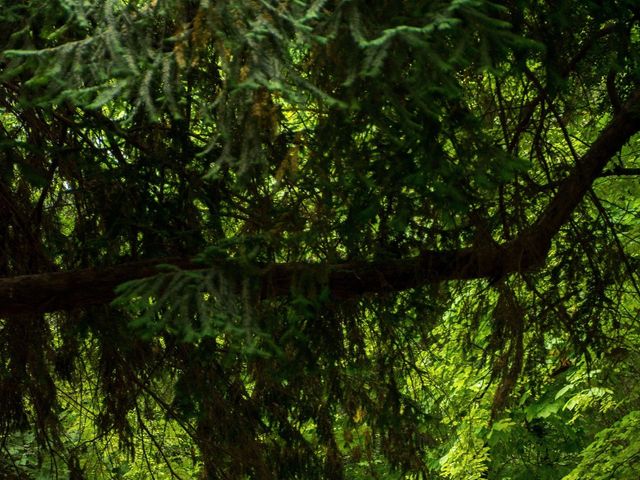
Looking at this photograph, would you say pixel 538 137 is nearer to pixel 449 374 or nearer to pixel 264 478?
pixel 264 478

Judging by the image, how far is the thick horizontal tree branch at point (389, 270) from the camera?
4.07m

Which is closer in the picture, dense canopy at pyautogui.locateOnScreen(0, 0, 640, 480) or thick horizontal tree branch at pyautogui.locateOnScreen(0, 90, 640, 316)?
dense canopy at pyautogui.locateOnScreen(0, 0, 640, 480)

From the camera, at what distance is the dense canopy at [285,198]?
125 inches

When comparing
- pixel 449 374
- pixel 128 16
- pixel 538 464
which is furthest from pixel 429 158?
pixel 538 464

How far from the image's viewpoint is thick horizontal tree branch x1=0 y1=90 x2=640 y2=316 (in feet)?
13.4

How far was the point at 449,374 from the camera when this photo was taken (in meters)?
9.83

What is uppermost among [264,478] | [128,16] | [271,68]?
[128,16]

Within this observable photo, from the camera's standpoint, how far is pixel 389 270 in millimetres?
4551

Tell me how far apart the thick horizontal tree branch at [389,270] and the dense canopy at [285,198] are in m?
0.01

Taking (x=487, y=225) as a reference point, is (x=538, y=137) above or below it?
above

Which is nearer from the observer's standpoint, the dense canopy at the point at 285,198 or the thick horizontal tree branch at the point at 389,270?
the dense canopy at the point at 285,198

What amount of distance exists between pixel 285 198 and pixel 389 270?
81 centimetres

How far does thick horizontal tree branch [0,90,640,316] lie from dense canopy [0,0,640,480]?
1 cm

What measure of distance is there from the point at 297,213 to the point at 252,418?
5.48 ft
